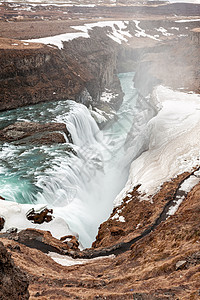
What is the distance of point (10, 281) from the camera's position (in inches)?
221

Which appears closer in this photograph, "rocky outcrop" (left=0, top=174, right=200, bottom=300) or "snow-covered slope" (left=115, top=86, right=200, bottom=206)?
"rocky outcrop" (left=0, top=174, right=200, bottom=300)

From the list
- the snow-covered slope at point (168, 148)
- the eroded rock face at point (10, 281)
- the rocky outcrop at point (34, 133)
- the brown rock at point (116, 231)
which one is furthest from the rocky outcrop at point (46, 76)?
the eroded rock face at point (10, 281)

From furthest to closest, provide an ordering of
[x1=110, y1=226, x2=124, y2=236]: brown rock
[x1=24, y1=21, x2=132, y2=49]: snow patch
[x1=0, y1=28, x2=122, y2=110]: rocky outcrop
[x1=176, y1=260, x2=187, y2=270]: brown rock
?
[x1=24, y1=21, x2=132, y2=49]: snow patch, [x1=0, y1=28, x2=122, y2=110]: rocky outcrop, [x1=110, y1=226, x2=124, y2=236]: brown rock, [x1=176, y1=260, x2=187, y2=270]: brown rock

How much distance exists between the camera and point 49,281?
7992 millimetres

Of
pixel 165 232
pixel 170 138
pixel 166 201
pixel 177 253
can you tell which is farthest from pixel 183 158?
pixel 177 253

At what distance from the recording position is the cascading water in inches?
671

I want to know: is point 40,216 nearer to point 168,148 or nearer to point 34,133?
point 34,133

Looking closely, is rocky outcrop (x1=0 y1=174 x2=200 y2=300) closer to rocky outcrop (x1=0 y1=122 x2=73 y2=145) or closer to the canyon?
the canyon

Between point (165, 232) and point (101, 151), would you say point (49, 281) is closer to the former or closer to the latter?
point (165, 232)

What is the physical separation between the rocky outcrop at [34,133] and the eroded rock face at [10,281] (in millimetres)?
17023

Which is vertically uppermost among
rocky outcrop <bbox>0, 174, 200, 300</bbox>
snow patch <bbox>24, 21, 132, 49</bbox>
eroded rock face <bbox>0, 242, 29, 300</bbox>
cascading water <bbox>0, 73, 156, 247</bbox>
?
snow patch <bbox>24, 21, 132, 49</bbox>

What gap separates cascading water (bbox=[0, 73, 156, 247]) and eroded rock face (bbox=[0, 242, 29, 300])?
9.82 m

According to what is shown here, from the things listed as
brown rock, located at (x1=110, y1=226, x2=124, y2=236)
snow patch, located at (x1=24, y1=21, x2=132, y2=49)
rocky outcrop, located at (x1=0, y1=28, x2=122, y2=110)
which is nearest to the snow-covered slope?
brown rock, located at (x1=110, y1=226, x2=124, y2=236)

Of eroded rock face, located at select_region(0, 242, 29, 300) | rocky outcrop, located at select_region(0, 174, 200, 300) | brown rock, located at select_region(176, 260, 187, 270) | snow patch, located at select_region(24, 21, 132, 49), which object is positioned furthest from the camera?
snow patch, located at select_region(24, 21, 132, 49)
